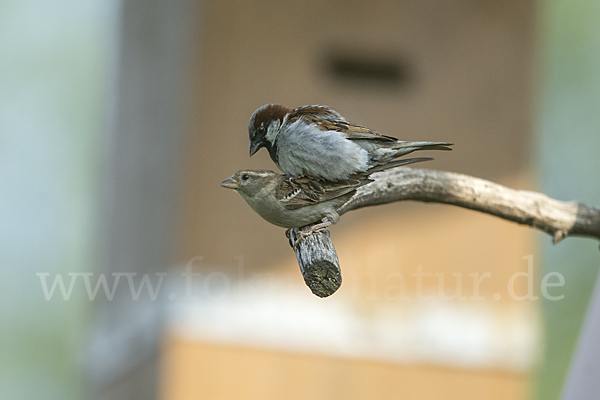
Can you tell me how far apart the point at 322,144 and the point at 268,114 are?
285 mm

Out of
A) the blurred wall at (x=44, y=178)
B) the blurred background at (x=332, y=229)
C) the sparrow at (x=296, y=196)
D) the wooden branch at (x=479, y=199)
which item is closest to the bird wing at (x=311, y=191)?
the sparrow at (x=296, y=196)

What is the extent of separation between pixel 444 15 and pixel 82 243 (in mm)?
10350

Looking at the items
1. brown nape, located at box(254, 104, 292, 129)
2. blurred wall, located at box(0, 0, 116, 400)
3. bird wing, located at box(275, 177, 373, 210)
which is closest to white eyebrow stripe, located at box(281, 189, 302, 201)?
bird wing, located at box(275, 177, 373, 210)

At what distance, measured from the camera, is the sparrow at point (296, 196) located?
2.23 metres

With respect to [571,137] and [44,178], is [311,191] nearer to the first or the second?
[44,178]

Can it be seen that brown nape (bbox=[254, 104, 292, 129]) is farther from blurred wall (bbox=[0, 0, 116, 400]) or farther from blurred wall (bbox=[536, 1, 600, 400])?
blurred wall (bbox=[0, 0, 116, 400])

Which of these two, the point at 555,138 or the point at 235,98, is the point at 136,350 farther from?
the point at 555,138

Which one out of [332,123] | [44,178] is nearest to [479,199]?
[332,123]

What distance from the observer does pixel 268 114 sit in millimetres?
2426

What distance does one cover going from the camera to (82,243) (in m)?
13.8

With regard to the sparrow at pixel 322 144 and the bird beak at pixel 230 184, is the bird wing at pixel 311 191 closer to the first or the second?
the sparrow at pixel 322 144

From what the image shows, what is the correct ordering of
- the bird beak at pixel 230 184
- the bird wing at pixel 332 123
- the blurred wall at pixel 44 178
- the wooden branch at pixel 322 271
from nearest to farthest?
the wooden branch at pixel 322 271 < the bird wing at pixel 332 123 < the bird beak at pixel 230 184 < the blurred wall at pixel 44 178

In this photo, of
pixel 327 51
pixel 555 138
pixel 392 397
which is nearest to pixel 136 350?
pixel 392 397

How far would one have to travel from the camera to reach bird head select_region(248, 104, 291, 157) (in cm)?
242
